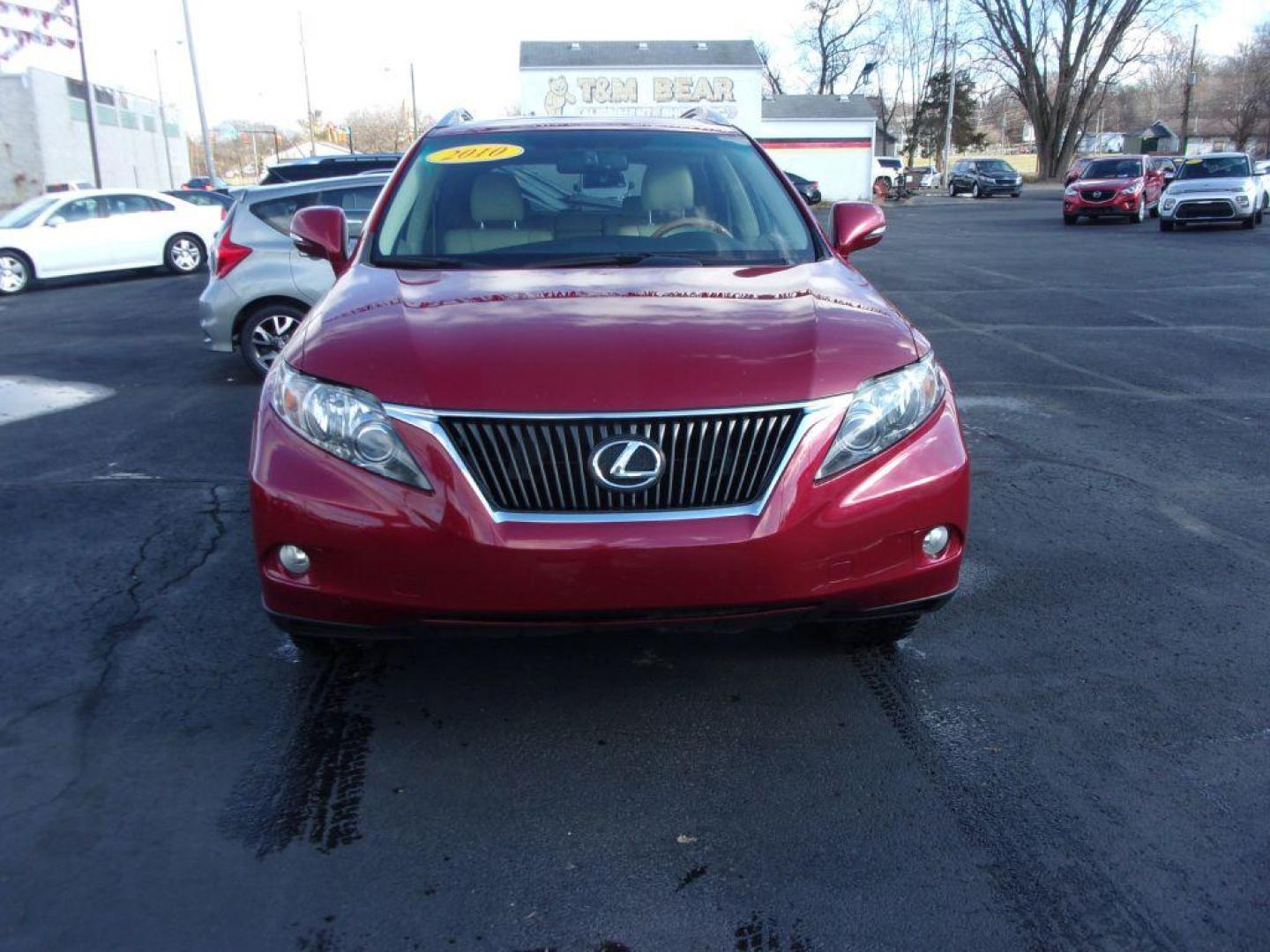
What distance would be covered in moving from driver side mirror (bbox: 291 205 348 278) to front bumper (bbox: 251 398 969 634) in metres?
1.64

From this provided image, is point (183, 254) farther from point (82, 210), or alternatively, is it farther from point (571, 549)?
point (571, 549)

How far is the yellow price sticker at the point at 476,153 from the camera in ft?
14.4

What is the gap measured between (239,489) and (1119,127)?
431 ft

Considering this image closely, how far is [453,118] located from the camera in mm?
5270

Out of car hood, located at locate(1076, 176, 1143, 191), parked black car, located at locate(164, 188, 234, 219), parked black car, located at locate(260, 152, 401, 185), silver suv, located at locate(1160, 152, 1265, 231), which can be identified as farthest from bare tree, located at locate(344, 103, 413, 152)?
parked black car, located at locate(260, 152, 401, 185)

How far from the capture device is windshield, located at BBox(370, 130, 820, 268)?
394 centimetres

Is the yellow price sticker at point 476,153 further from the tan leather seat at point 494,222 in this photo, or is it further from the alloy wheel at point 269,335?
the alloy wheel at point 269,335

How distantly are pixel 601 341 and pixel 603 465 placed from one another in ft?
1.27

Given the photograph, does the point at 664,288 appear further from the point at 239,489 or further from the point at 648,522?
the point at 239,489

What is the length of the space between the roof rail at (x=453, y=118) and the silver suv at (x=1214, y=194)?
2290 cm

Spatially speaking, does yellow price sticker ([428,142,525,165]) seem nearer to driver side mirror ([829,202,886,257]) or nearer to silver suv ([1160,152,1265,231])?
driver side mirror ([829,202,886,257])

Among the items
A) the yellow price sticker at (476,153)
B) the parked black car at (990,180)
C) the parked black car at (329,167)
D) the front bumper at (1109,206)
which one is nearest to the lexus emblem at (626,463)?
the yellow price sticker at (476,153)

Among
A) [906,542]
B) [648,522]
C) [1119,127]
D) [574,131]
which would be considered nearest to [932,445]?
[906,542]

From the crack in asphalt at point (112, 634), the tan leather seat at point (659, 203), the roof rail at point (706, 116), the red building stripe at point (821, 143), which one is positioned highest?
the red building stripe at point (821, 143)
